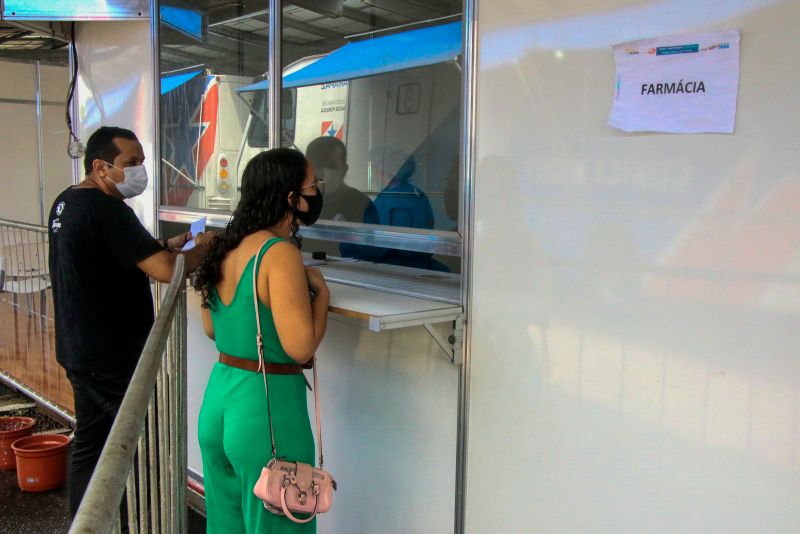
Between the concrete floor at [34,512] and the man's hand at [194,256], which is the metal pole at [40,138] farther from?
the man's hand at [194,256]

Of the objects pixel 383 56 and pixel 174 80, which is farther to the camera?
pixel 174 80

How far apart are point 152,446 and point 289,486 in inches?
16.1

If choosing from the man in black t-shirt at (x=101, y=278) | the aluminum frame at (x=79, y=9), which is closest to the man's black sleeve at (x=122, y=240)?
the man in black t-shirt at (x=101, y=278)

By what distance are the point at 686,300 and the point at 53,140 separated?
10.1 metres

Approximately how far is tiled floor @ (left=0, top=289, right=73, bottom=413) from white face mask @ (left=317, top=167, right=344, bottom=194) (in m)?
2.60

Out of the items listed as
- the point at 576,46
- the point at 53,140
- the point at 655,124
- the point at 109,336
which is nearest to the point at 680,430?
the point at 655,124

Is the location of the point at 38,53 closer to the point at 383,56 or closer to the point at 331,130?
the point at 331,130

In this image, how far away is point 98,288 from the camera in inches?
104

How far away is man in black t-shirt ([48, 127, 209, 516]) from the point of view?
2578 millimetres

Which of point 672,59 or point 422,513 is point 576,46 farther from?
point 422,513

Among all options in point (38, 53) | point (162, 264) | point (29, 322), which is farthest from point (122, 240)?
point (38, 53)

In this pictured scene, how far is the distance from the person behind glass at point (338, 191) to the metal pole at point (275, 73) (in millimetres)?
155

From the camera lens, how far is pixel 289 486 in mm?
1874

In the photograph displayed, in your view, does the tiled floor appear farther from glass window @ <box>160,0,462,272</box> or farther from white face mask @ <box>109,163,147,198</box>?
white face mask @ <box>109,163,147,198</box>
